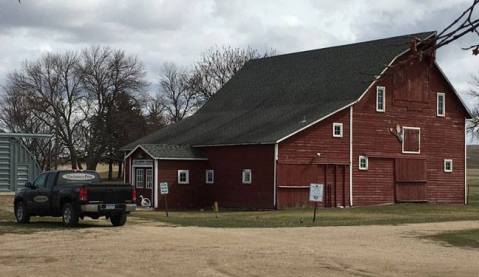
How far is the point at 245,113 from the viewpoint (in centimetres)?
4578

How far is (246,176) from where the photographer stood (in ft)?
128

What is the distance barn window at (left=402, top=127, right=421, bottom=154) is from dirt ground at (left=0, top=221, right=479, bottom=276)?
19413 millimetres

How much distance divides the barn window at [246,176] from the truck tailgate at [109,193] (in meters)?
16.1

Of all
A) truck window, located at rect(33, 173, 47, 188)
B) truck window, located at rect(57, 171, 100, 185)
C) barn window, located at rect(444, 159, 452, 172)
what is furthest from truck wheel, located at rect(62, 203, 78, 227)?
barn window, located at rect(444, 159, 452, 172)

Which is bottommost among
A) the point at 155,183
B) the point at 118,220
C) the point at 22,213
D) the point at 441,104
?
the point at 118,220

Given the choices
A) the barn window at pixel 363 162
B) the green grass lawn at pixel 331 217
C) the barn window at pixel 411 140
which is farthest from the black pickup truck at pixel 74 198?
the barn window at pixel 411 140

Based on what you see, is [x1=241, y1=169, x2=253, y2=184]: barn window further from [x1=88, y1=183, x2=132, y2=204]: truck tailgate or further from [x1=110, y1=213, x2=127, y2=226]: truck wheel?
[x1=88, y1=183, x2=132, y2=204]: truck tailgate

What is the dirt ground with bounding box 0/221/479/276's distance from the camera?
1298 centimetres

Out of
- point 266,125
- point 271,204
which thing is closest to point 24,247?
point 271,204

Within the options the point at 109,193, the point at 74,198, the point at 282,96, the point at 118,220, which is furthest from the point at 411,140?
the point at 74,198

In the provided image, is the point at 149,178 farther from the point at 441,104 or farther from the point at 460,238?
the point at 460,238

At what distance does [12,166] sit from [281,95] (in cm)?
1798

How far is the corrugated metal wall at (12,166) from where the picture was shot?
3291 centimetres

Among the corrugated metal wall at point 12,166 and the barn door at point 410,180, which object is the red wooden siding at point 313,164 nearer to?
the barn door at point 410,180
